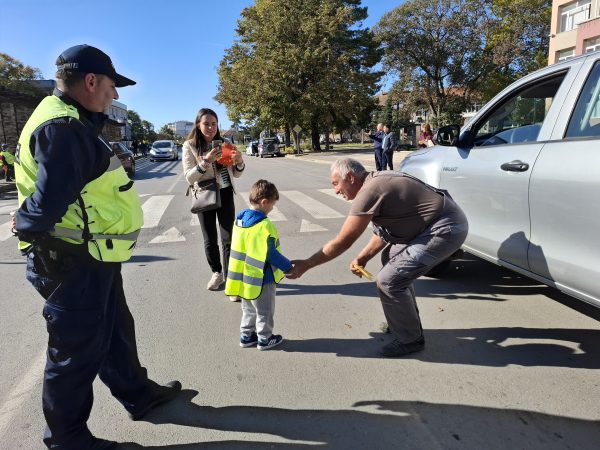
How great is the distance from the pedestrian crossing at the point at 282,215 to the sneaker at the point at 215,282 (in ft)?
8.70

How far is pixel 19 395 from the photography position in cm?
288

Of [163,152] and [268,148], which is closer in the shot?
[163,152]

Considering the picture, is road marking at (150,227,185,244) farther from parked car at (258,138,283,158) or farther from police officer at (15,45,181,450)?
parked car at (258,138,283,158)

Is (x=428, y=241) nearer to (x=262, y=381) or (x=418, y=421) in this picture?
(x=418, y=421)

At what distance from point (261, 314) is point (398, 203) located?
1.32m

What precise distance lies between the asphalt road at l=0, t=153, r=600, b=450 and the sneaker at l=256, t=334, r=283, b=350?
0.18 ft

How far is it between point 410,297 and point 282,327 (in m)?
1.20

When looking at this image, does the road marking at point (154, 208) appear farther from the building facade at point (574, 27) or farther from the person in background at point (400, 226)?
the building facade at point (574, 27)

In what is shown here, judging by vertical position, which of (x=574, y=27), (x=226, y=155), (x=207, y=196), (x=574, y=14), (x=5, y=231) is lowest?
(x=5, y=231)

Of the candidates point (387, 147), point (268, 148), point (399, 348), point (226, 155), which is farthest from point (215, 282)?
point (268, 148)

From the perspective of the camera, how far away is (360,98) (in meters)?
38.2

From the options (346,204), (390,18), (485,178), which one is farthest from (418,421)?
(390,18)

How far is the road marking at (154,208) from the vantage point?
888 centimetres

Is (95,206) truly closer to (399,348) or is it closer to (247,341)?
(247,341)
